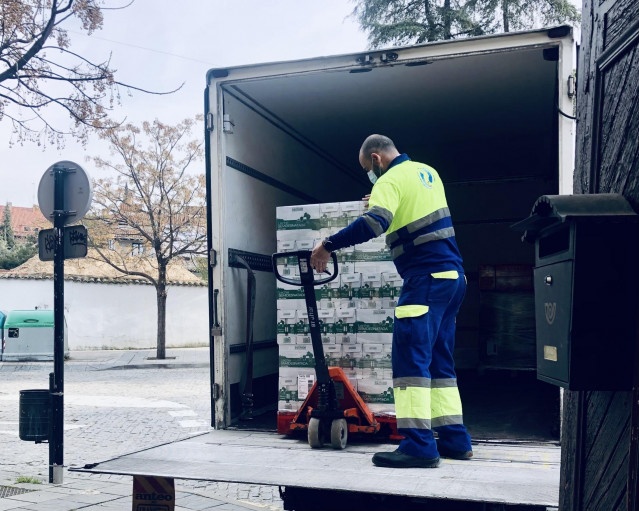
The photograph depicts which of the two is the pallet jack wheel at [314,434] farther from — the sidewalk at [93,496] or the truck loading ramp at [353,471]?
the sidewalk at [93,496]

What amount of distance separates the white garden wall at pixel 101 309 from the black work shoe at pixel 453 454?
25583 millimetres

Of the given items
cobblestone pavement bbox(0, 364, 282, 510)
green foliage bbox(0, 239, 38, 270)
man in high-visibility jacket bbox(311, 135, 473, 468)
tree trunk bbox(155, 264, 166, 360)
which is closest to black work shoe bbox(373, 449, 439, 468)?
man in high-visibility jacket bbox(311, 135, 473, 468)

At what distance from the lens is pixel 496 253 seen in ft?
40.0

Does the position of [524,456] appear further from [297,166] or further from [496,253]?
[496,253]

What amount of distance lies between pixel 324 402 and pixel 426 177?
1542 millimetres

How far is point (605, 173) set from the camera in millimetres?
2658

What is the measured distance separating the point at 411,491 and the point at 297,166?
477cm

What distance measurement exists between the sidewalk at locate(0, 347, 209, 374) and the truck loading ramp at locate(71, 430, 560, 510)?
53.3 feet

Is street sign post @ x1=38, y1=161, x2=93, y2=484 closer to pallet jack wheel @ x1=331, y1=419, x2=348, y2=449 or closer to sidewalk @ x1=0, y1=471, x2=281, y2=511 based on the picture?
sidewalk @ x1=0, y1=471, x2=281, y2=511

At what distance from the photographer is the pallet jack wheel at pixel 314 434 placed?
4758mm

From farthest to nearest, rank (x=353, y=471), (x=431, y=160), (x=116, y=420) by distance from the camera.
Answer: (x=431, y=160) < (x=116, y=420) < (x=353, y=471)

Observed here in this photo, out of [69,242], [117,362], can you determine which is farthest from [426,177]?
[117,362]

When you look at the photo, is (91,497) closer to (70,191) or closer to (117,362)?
(70,191)

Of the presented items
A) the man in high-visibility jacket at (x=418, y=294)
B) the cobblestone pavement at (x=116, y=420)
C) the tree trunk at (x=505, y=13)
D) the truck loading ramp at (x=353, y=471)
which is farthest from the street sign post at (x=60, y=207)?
the tree trunk at (x=505, y=13)
